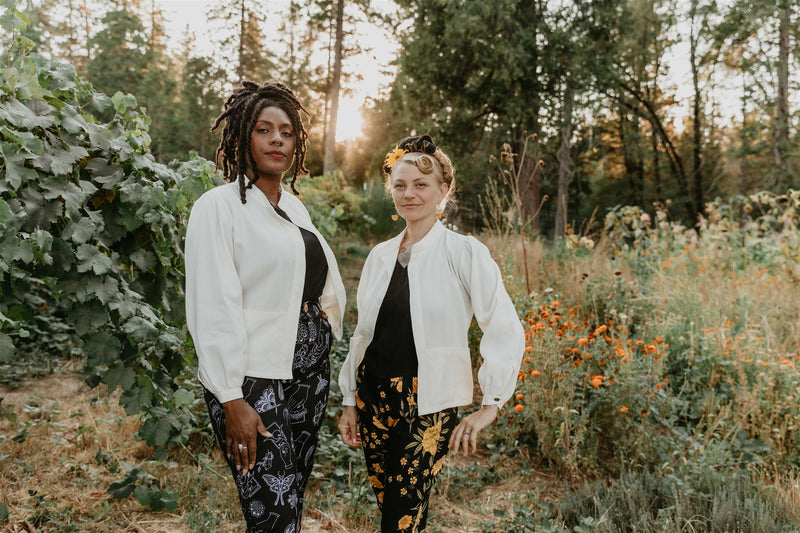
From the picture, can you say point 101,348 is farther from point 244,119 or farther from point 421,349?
point 421,349

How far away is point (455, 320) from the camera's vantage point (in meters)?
1.87

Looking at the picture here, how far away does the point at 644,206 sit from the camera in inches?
860

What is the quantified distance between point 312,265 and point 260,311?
0.27 metres

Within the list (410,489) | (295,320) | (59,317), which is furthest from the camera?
(59,317)

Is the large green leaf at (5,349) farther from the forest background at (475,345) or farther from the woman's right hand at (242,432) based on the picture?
the woman's right hand at (242,432)

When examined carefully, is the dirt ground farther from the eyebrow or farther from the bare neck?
the eyebrow

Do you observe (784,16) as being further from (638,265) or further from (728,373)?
(728,373)

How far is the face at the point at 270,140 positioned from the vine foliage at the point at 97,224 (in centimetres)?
44

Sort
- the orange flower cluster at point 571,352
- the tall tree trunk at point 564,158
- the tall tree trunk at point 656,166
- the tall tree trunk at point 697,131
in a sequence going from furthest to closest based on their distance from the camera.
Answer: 1. the tall tree trunk at point 656,166
2. the tall tree trunk at point 697,131
3. the tall tree trunk at point 564,158
4. the orange flower cluster at point 571,352

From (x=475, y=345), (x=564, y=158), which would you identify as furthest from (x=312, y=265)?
(x=564, y=158)

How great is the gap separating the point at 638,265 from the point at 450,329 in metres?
5.05

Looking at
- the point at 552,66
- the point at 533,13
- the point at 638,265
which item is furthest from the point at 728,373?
the point at 533,13

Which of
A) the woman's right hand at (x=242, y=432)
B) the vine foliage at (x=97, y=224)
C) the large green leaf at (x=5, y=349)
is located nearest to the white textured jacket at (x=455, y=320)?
the woman's right hand at (x=242, y=432)

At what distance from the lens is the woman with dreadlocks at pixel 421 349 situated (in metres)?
1.81
